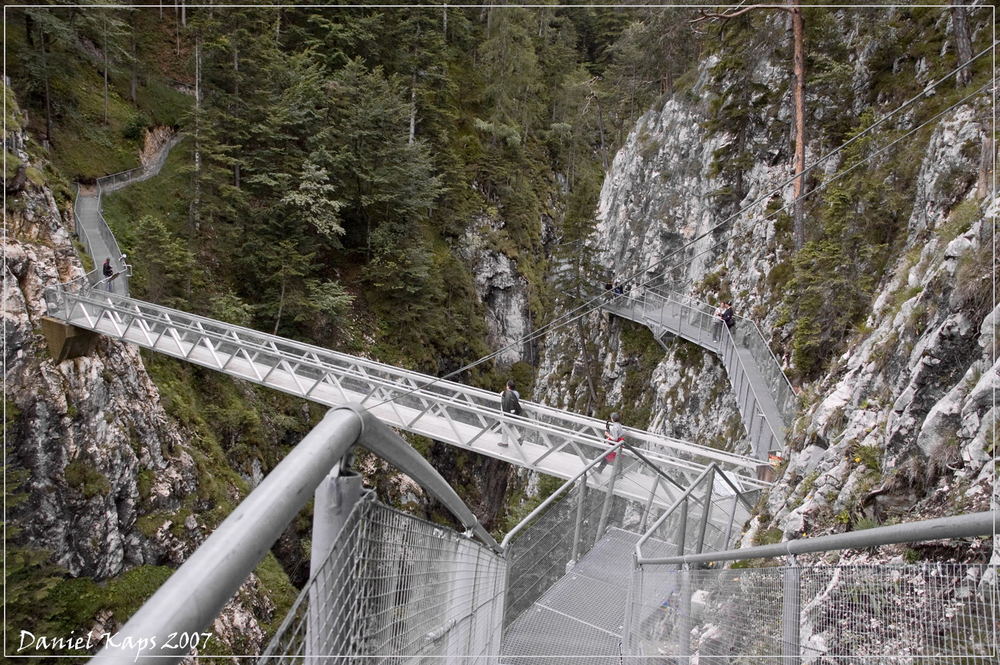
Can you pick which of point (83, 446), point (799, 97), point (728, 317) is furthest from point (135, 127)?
point (799, 97)

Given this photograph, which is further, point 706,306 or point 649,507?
point 706,306

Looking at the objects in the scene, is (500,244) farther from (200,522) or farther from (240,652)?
(240,652)

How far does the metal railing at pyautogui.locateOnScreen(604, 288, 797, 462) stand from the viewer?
11.7m

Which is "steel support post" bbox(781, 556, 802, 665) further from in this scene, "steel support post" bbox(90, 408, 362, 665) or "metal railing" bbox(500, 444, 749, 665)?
"metal railing" bbox(500, 444, 749, 665)

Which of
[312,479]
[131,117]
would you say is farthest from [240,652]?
[131,117]

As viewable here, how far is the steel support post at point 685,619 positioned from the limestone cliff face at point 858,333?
188 cm

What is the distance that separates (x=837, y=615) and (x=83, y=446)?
1469cm

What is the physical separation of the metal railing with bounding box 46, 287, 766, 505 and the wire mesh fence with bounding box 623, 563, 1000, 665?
494cm

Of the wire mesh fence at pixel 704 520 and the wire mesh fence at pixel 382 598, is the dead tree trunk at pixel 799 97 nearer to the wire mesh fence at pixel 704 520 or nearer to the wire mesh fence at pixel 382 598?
the wire mesh fence at pixel 704 520

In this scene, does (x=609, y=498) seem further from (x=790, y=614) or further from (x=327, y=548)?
(x=327, y=548)

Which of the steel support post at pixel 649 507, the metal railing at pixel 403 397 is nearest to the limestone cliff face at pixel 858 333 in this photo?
the steel support post at pixel 649 507

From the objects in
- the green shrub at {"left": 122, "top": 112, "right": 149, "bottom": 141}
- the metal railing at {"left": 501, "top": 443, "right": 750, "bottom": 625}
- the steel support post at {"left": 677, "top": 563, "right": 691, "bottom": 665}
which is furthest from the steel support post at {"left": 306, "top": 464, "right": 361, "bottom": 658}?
the green shrub at {"left": 122, "top": 112, "right": 149, "bottom": 141}

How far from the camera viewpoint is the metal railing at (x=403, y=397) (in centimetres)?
1019

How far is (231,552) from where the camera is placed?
892mm
